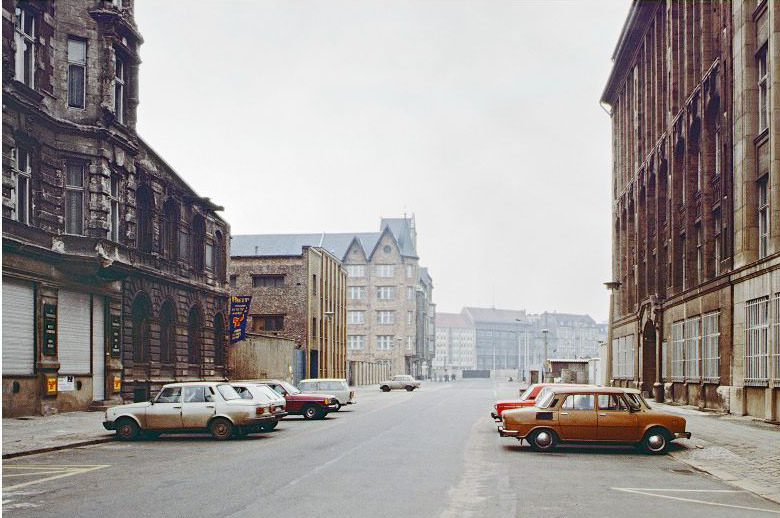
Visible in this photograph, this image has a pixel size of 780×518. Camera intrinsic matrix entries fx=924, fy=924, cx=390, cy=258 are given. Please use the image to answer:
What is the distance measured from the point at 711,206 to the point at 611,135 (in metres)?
31.8

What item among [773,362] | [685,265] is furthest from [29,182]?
[685,265]

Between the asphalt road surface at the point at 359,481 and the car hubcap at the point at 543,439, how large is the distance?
358 millimetres

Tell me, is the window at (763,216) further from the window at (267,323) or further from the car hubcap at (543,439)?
the window at (267,323)

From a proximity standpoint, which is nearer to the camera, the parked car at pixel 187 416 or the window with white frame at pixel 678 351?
the parked car at pixel 187 416

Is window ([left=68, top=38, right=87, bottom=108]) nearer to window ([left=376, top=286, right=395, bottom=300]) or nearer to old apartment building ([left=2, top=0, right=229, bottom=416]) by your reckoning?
old apartment building ([left=2, top=0, right=229, bottom=416])

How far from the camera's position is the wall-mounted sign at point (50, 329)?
2873 centimetres

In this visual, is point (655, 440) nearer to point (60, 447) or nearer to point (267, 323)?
point (60, 447)

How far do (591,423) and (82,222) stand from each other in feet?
65.2

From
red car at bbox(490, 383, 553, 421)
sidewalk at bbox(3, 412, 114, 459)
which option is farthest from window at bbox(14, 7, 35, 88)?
red car at bbox(490, 383, 553, 421)

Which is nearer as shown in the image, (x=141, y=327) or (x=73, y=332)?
(x=73, y=332)

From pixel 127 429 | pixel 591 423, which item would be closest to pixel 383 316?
pixel 127 429

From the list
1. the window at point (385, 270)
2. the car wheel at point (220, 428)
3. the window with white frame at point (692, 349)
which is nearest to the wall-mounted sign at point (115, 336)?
the car wheel at point (220, 428)

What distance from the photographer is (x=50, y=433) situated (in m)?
22.9

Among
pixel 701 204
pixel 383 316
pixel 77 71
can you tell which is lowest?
pixel 383 316
